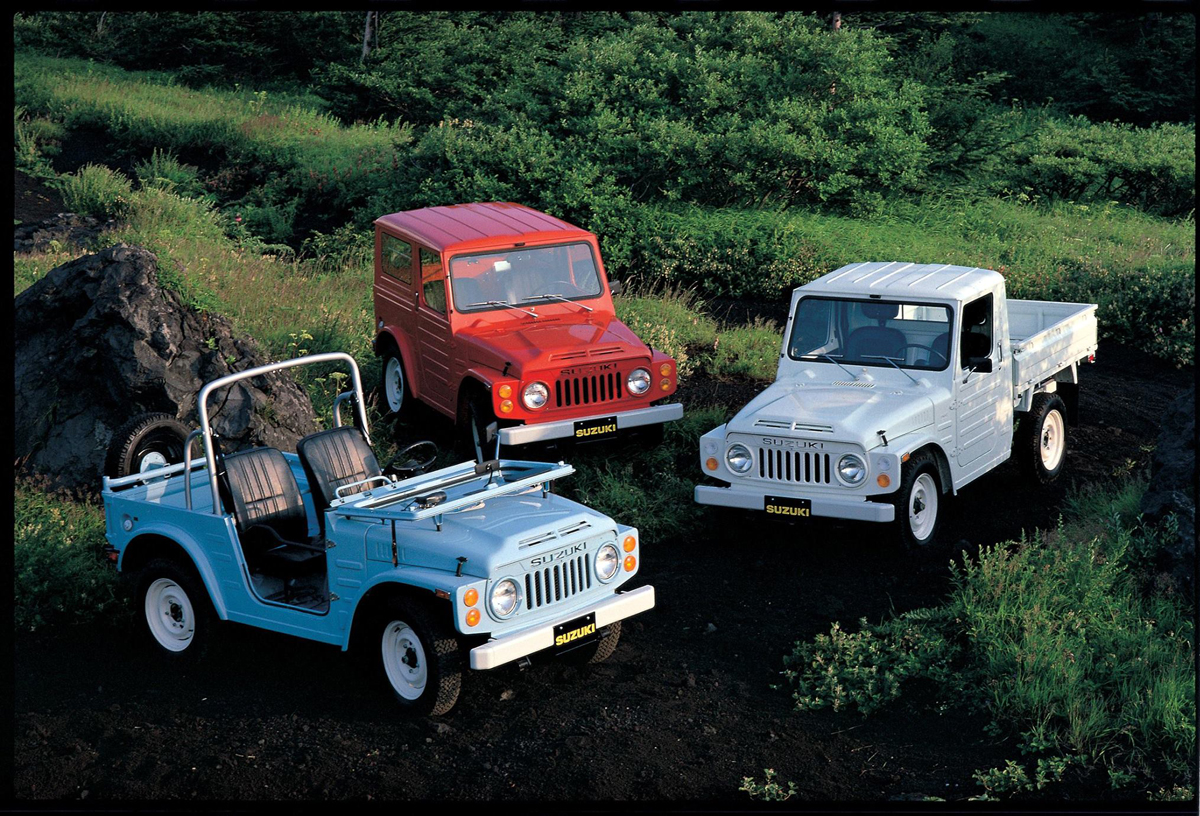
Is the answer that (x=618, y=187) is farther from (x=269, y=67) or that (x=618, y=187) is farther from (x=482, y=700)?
(x=269, y=67)

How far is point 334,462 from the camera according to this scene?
27.0ft

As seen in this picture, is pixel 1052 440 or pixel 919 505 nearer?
pixel 919 505

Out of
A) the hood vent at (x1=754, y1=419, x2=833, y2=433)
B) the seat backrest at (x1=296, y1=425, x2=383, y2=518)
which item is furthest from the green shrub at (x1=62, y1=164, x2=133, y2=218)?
the hood vent at (x1=754, y1=419, x2=833, y2=433)

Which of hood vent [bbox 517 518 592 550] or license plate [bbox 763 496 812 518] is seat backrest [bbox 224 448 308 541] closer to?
hood vent [bbox 517 518 592 550]

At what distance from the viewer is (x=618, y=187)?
1958 centimetres

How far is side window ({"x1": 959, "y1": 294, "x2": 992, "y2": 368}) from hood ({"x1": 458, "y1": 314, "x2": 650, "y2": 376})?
2.61 metres

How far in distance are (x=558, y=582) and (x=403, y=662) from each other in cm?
99

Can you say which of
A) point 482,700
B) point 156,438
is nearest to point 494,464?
point 482,700

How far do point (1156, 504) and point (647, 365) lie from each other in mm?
4143

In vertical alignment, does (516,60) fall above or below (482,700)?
above

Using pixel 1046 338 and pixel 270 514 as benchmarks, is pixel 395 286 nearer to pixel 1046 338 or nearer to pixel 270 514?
pixel 270 514

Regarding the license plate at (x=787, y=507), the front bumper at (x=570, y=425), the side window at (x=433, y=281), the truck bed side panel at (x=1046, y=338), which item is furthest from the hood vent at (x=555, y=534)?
the truck bed side panel at (x=1046, y=338)

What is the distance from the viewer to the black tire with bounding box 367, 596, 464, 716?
718 cm

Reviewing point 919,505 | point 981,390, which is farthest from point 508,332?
point 981,390
